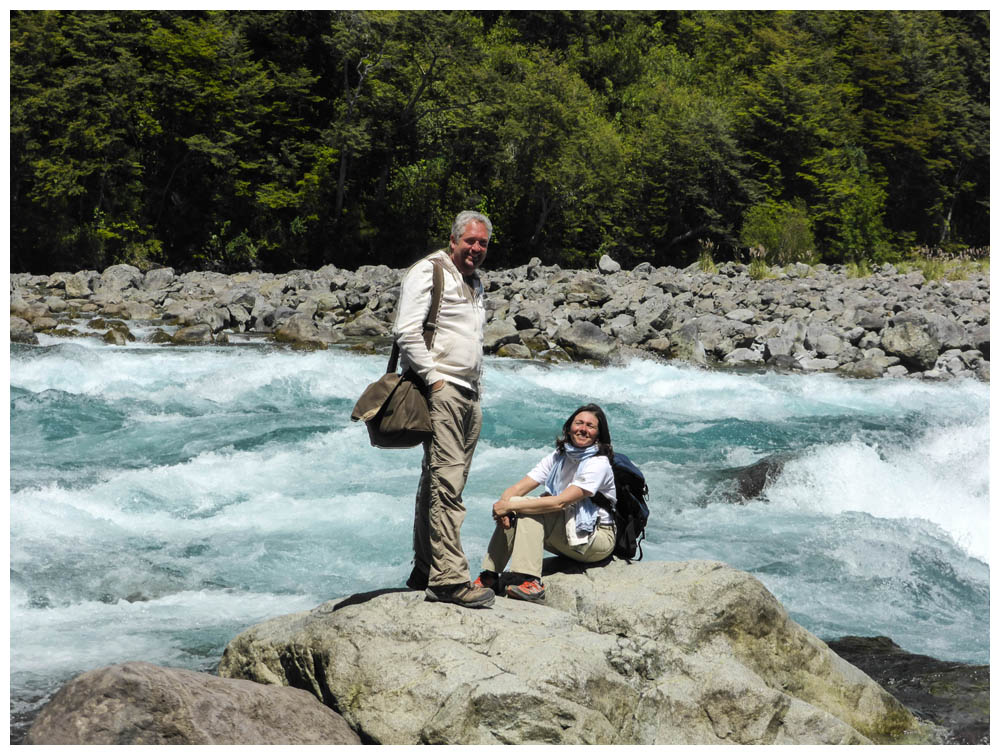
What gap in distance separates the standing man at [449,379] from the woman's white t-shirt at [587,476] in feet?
2.22

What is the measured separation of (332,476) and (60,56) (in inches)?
1054

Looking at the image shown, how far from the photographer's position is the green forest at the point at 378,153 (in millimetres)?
30125

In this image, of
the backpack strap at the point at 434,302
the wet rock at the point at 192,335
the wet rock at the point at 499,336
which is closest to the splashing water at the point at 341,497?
the wet rock at the point at 499,336

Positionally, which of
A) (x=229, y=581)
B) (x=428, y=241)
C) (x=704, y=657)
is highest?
(x=428, y=241)

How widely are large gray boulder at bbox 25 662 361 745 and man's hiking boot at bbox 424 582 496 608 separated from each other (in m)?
0.73

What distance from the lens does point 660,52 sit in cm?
4444

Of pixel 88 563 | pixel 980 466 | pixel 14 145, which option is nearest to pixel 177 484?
pixel 88 563

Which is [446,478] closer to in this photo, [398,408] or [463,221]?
[398,408]

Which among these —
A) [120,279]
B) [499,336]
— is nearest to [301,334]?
[499,336]

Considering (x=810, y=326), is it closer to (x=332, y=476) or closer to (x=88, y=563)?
(x=332, y=476)

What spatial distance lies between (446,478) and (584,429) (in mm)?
902

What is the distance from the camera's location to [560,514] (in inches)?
189

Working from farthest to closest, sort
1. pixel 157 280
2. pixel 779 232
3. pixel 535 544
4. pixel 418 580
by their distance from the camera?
pixel 779 232 → pixel 157 280 → pixel 535 544 → pixel 418 580

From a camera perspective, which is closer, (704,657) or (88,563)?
(704,657)
